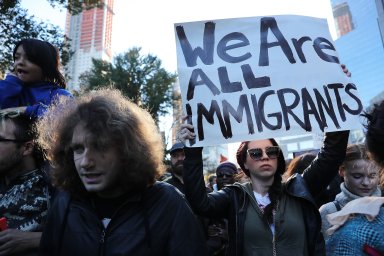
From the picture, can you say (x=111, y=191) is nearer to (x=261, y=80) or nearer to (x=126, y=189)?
(x=126, y=189)

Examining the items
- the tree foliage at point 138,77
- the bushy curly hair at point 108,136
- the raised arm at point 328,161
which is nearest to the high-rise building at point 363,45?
the tree foliage at point 138,77

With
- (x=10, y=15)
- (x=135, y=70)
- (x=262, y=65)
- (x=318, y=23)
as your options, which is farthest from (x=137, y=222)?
(x=135, y=70)

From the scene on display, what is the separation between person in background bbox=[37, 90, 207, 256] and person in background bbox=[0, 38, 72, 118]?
2.47ft

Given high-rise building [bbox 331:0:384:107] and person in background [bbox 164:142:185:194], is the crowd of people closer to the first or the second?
person in background [bbox 164:142:185:194]

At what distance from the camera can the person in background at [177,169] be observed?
472 cm

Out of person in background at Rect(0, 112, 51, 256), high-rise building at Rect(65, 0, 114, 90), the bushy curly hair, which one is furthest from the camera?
high-rise building at Rect(65, 0, 114, 90)

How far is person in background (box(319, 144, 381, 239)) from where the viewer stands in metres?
2.97

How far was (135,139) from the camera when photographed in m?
1.79

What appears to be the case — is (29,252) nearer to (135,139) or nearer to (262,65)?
(135,139)

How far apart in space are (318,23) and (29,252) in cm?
245

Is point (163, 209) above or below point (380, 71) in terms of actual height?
below

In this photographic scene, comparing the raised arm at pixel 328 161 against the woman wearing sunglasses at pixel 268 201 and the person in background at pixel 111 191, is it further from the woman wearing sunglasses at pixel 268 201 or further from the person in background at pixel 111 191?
the person in background at pixel 111 191

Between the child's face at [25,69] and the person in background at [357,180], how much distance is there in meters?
2.49

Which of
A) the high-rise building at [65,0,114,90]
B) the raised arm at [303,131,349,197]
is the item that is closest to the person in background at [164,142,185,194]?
the raised arm at [303,131,349,197]
